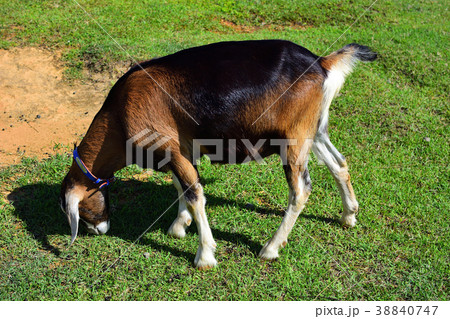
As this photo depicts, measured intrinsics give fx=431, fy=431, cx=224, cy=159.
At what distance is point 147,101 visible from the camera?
3732mm

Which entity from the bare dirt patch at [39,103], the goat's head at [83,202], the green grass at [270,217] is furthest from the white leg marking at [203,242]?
the bare dirt patch at [39,103]

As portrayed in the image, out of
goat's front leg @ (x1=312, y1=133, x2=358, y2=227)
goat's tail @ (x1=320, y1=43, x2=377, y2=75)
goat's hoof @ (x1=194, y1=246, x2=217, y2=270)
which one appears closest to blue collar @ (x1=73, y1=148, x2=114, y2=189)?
goat's hoof @ (x1=194, y1=246, x2=217, y2=270)

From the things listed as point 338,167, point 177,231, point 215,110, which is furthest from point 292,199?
point 177,231

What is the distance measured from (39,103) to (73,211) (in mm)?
3104

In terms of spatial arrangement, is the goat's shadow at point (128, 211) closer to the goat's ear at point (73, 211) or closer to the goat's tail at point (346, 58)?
the goat's ear at point (73, 211)

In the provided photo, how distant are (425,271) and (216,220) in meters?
2.15

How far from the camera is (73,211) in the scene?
4047 millimetres

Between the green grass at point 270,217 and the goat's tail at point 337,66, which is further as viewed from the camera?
the green grass at point 270,217

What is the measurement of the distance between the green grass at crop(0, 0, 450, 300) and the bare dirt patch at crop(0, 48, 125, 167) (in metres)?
0.31

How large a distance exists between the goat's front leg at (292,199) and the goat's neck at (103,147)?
5.18 feet

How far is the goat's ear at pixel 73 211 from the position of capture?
4020 mm

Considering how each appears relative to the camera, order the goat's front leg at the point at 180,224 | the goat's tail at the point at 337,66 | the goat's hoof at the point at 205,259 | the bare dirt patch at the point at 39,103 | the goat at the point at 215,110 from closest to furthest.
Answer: the goat at the point at 215,110, the goat's tail at the point at 337,66, the goat's hoof at the point at 205,259, the goat's front leg at the point at 180,224, the bare dirt patch at the point at 39,103

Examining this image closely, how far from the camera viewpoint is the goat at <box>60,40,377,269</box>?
367 cm

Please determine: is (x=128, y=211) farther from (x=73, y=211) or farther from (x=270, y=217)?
(x=270, y=217)
